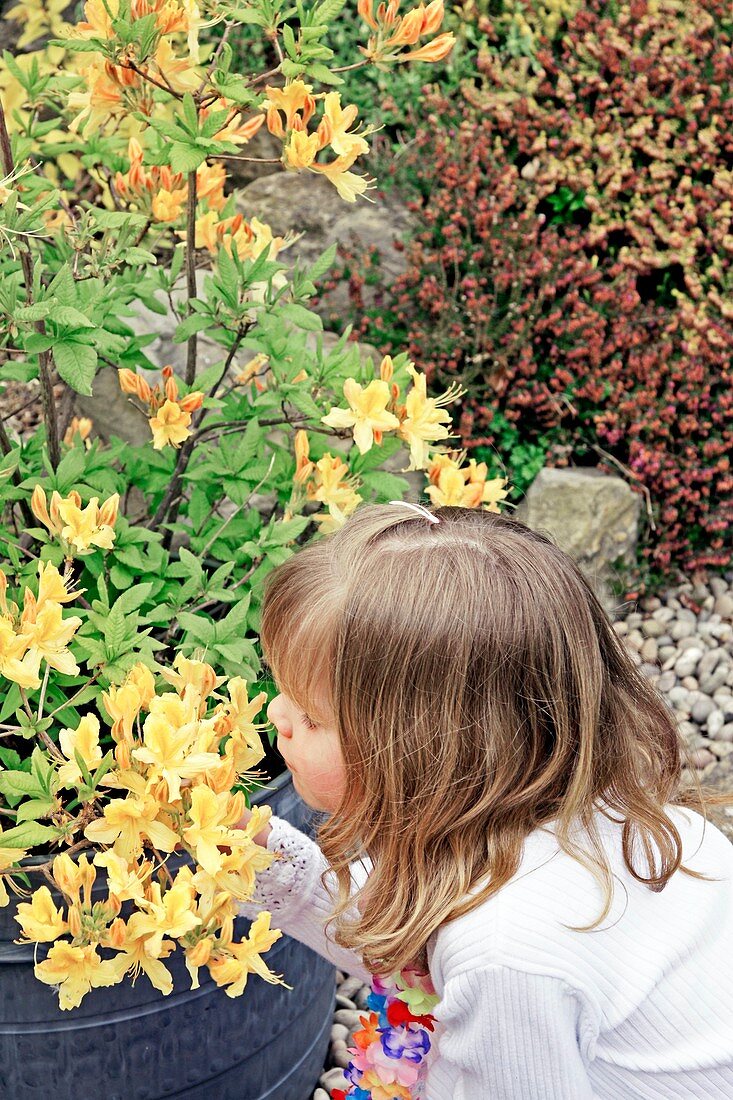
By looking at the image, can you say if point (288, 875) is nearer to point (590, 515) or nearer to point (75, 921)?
point (75, 921)

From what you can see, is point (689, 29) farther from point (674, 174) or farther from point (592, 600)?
point (592, 600)

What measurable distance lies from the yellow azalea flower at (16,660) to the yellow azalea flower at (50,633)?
12 mm

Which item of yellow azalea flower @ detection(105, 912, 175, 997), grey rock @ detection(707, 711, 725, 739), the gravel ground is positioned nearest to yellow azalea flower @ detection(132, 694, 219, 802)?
yellow azalea flower @ detection(105, 912, 175, 997)

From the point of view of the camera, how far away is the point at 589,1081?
4.16 ft

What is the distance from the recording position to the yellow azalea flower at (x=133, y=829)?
1.15m

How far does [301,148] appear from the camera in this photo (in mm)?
1406

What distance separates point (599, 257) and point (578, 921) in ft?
9.37

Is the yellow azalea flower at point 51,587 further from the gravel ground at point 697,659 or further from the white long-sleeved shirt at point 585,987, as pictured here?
the gravel ground at point 697,659

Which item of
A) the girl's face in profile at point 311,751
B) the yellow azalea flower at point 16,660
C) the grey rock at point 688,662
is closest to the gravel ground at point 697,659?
the grey rock at point 688,662

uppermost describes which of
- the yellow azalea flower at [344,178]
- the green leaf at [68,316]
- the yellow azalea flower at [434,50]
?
the yellow azalea flower at [434,50]

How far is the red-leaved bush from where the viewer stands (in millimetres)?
3277

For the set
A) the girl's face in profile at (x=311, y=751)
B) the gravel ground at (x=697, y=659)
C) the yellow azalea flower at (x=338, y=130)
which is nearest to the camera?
the girl's face in profile at (x=311, y=751)

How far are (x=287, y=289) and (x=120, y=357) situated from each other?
0.89ft

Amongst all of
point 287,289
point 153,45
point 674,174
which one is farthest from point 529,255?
point 153,45
